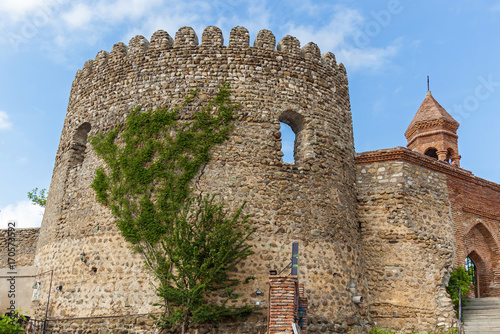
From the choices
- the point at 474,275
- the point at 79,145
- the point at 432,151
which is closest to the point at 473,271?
the point at 474,275

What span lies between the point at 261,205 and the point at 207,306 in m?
2.65

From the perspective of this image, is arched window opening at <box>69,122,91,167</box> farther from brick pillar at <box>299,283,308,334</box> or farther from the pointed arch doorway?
the pointed arch doorway

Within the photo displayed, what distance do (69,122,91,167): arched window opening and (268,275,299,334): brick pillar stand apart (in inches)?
276

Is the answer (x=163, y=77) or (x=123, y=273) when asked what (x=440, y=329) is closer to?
(x=123, y=273)

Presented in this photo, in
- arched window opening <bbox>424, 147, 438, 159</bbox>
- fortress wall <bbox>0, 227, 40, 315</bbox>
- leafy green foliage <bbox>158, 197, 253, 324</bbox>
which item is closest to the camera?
leafy green foliage <bbox>158, 197, 253, 324</bbox>

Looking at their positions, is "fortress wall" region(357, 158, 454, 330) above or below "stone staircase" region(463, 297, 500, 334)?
above

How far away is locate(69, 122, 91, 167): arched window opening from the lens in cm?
1306

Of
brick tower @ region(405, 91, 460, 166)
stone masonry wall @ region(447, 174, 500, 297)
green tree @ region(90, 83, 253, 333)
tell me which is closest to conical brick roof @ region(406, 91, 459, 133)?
brick tower @ region(405, 91, 460, 166)

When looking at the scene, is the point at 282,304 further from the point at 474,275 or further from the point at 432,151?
the point at 432,151

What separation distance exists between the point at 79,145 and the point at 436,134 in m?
16.6

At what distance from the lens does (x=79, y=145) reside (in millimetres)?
13320

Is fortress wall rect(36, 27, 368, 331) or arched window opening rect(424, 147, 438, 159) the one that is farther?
arched window opening rect(424, 147, 438, 159)

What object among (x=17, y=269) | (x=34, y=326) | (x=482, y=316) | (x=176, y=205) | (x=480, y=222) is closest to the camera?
(x=176, y=205)

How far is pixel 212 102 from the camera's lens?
38.5 ft
